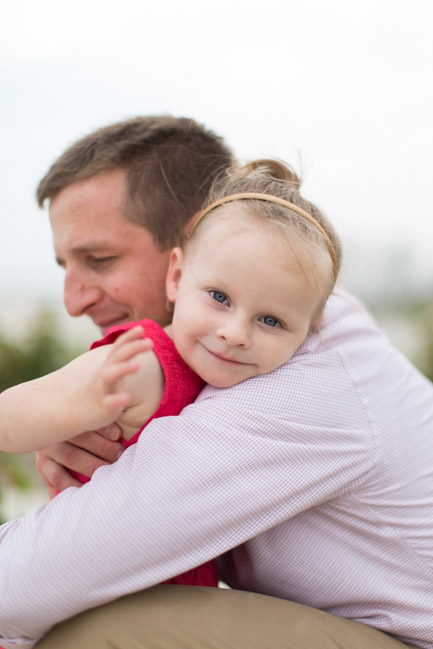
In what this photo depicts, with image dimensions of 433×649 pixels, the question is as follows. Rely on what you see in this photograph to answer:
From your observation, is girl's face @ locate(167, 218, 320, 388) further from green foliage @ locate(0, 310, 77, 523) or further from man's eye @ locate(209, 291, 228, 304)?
green foliage @ locate(0, 310, 77, 523)

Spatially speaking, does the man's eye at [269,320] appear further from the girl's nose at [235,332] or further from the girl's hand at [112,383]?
the girl's hand at [112,383]

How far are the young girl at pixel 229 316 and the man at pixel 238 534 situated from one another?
7 cm

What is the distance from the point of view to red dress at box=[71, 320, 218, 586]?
58.1 inches

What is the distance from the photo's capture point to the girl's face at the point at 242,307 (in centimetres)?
144

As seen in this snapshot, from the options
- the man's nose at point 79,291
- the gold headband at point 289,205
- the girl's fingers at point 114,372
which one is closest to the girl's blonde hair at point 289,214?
the gold headband at point 289,205

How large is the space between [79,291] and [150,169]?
1.61ft

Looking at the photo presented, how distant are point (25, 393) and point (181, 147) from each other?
1.31 meters

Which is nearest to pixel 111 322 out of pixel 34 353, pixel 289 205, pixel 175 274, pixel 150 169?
pixel 150 169

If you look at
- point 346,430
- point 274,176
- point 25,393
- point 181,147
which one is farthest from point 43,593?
point 181,147

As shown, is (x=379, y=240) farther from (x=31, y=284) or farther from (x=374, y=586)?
(x=374, y=586)

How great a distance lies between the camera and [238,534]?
4.35ft

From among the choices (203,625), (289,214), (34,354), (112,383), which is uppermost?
(289,214)

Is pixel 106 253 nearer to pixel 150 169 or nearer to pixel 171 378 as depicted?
pixel 150 169

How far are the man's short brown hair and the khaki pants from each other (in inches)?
47.4
